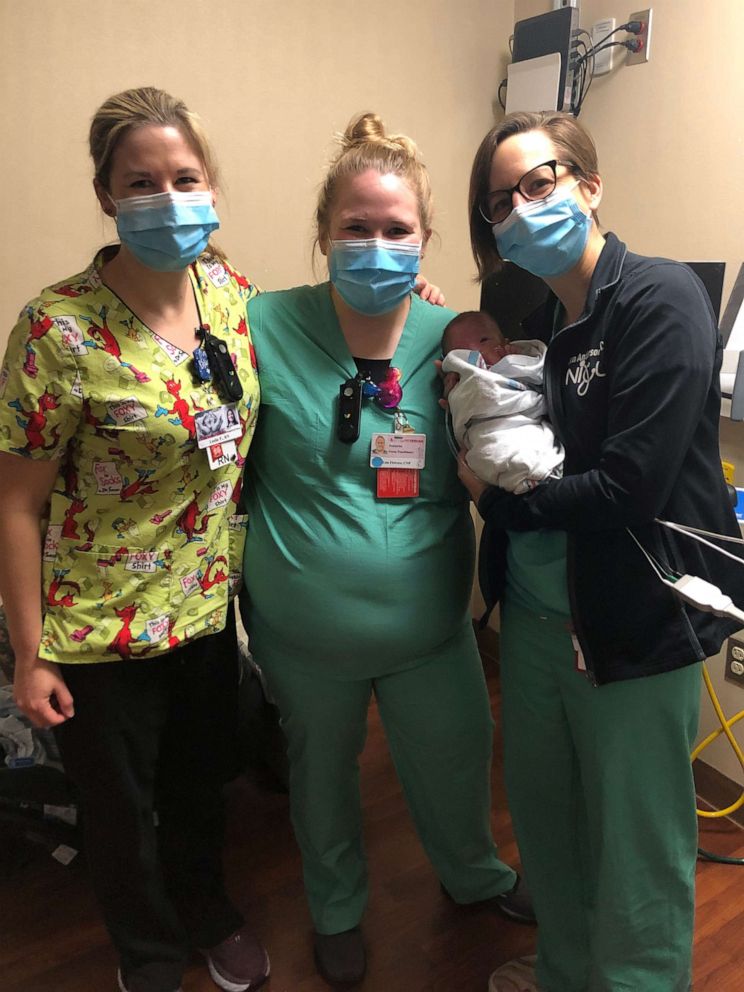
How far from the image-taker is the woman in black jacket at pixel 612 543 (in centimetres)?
99

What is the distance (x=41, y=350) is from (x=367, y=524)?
58cm

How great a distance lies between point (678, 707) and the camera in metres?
1.10

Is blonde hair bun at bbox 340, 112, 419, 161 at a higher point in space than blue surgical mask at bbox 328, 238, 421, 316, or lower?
higher

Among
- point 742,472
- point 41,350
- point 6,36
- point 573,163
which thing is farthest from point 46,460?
point 742,472

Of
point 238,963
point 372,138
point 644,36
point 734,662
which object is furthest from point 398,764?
point 644,36

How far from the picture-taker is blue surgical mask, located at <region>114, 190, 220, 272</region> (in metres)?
1.10

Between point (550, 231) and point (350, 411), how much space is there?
0.43 meters

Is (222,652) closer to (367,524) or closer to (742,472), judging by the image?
(367,524)

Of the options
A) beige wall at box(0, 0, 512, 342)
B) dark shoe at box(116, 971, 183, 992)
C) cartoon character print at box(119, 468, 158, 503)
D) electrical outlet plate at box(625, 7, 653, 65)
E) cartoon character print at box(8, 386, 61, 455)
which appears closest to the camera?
cartoon character print at box(8, 386, 61, 455)

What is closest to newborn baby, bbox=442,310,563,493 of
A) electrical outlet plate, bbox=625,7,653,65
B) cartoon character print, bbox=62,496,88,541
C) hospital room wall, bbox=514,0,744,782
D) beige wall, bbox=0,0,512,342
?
cartoon character print, bbox=62,496,88,541

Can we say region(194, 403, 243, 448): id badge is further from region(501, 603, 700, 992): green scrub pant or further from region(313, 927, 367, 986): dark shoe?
region(313, 927, 367, 986): dark shoe

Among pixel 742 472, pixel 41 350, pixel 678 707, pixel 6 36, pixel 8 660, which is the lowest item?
pixel 8 660

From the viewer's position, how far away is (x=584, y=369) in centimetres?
108

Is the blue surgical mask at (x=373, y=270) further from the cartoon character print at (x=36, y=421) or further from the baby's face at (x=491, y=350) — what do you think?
the cartoon character print at (x=36, y=421)
